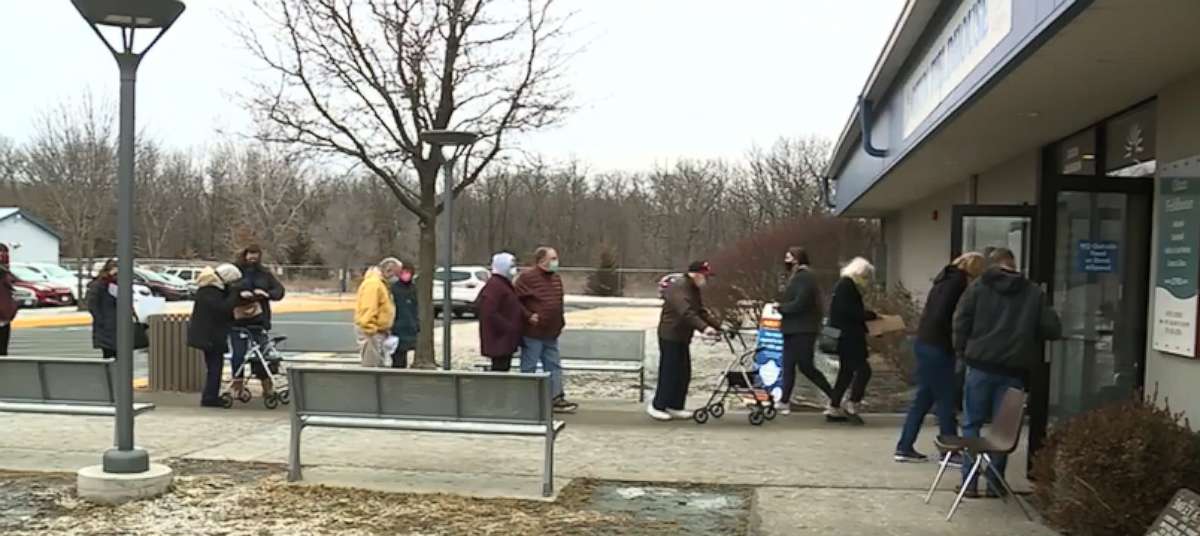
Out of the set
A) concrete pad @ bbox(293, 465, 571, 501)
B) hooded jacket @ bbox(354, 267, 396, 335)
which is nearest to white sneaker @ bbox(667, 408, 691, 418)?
concrete pad @ bbox(293, 465, 571, 501)

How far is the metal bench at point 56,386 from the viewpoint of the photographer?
25.7 ft

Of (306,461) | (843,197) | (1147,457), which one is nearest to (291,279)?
(843,197)

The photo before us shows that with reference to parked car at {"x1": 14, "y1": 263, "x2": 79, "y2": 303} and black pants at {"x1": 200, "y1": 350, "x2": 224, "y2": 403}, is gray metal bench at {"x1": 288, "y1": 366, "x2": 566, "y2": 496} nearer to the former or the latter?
black pants at {"x1": 200, "y1": 350, "x2": 224, "y2": 403}

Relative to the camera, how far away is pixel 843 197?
69.7 ft

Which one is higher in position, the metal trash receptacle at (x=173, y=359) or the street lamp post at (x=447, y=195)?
the street lamp post at (x=447, y=195)

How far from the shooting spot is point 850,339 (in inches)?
389

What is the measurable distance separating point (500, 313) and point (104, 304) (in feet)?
14.2

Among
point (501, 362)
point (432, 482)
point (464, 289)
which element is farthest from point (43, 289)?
point (432, 482)

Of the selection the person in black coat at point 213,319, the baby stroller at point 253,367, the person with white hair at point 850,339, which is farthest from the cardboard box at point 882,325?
the person in black coat at point 213,319

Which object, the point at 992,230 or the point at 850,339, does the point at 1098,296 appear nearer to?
the point at 992,230

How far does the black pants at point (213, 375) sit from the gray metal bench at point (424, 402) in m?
3.86

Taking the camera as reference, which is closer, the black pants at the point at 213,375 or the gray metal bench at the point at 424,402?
the gray metal bench at the point at 424,402

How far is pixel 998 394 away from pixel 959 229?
198cm

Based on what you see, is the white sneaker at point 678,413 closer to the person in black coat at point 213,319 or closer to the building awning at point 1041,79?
the building awning at point 1041,79
